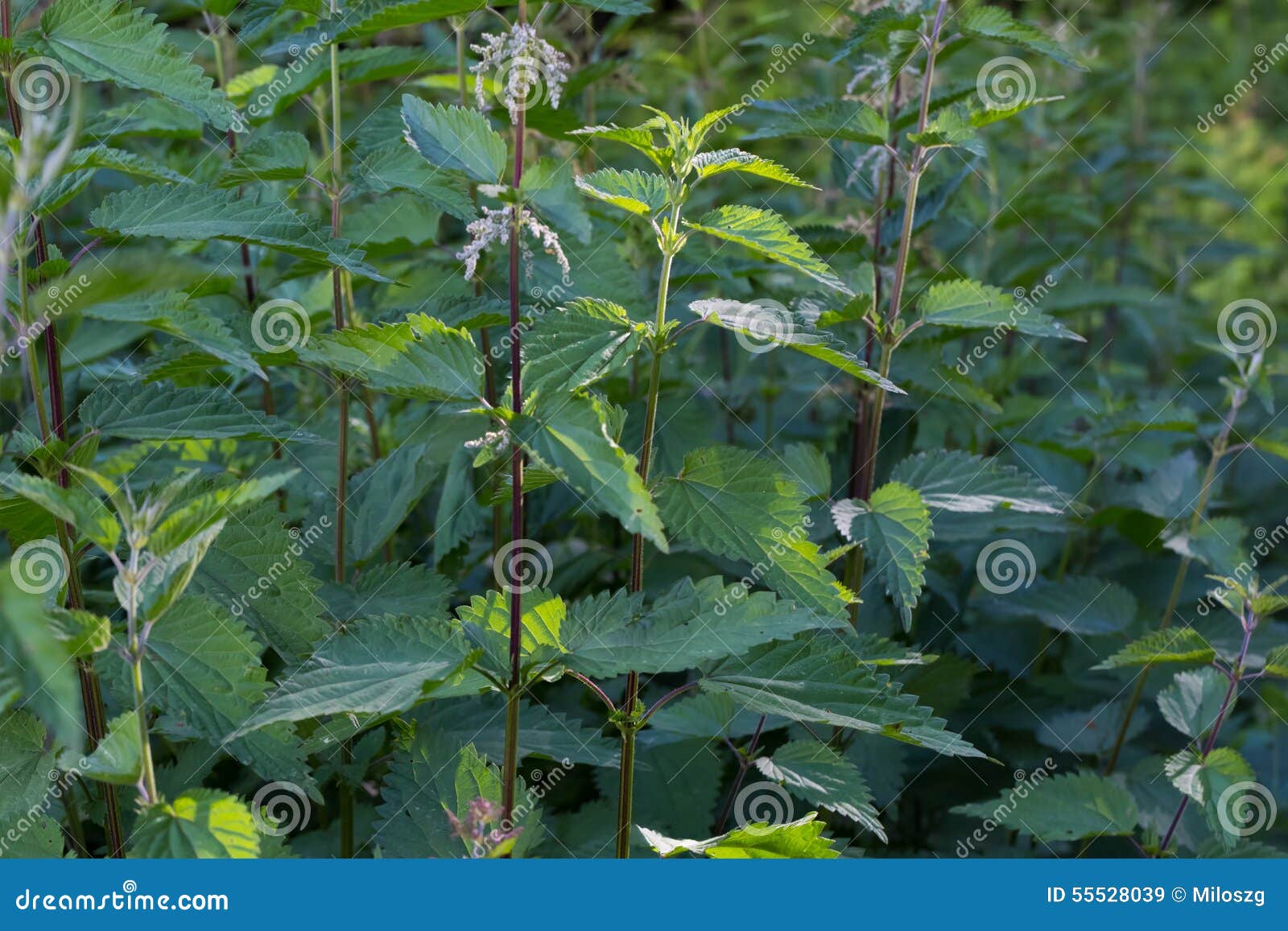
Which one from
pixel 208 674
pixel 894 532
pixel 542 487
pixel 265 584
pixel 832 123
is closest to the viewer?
pixel 208 674

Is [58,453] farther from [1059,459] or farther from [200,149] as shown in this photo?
[1059,459]

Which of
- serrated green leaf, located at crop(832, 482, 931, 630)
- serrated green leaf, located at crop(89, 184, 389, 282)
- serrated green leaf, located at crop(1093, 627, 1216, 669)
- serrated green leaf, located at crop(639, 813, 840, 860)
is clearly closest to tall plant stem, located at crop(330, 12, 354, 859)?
serrated green leaf, located at crop(89, 184, 389, 282)

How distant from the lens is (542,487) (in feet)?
8.37

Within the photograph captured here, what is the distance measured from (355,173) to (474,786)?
1.16 m

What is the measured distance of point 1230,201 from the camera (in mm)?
4812

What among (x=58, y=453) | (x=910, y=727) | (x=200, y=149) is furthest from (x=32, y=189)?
(x=200, y=149)

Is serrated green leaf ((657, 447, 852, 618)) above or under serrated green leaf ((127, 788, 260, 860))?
above

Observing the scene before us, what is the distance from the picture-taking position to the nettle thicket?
168 cm

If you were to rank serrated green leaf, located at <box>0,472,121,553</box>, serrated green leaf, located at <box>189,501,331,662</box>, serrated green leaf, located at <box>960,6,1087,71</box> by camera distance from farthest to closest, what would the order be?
serrated green leaf, located at <box>960,6,1087,71</box>, serrated green leaf, located at <box>189,501,331,662</box>, serrated green leaf, located at <box>0,472,121,553</box>

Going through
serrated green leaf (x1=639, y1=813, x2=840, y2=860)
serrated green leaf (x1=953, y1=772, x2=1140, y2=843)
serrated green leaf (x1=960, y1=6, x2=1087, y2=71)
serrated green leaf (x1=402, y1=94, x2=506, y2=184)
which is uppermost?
serrated green leaf (x1=960, y1=6, x2=1087, y2=71)

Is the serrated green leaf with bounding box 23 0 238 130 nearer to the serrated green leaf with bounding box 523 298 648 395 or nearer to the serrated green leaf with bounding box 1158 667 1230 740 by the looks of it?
the serrated green leaf with bounding box 523 298 648 395

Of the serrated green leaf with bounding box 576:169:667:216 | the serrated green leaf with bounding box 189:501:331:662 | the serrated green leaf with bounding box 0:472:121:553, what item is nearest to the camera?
the serrated green leaf with bounding box 0:472:121:553

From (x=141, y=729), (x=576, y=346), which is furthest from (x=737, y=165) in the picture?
(x=141, y=729)

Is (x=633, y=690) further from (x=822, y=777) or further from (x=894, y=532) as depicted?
(x=894, y=532)
